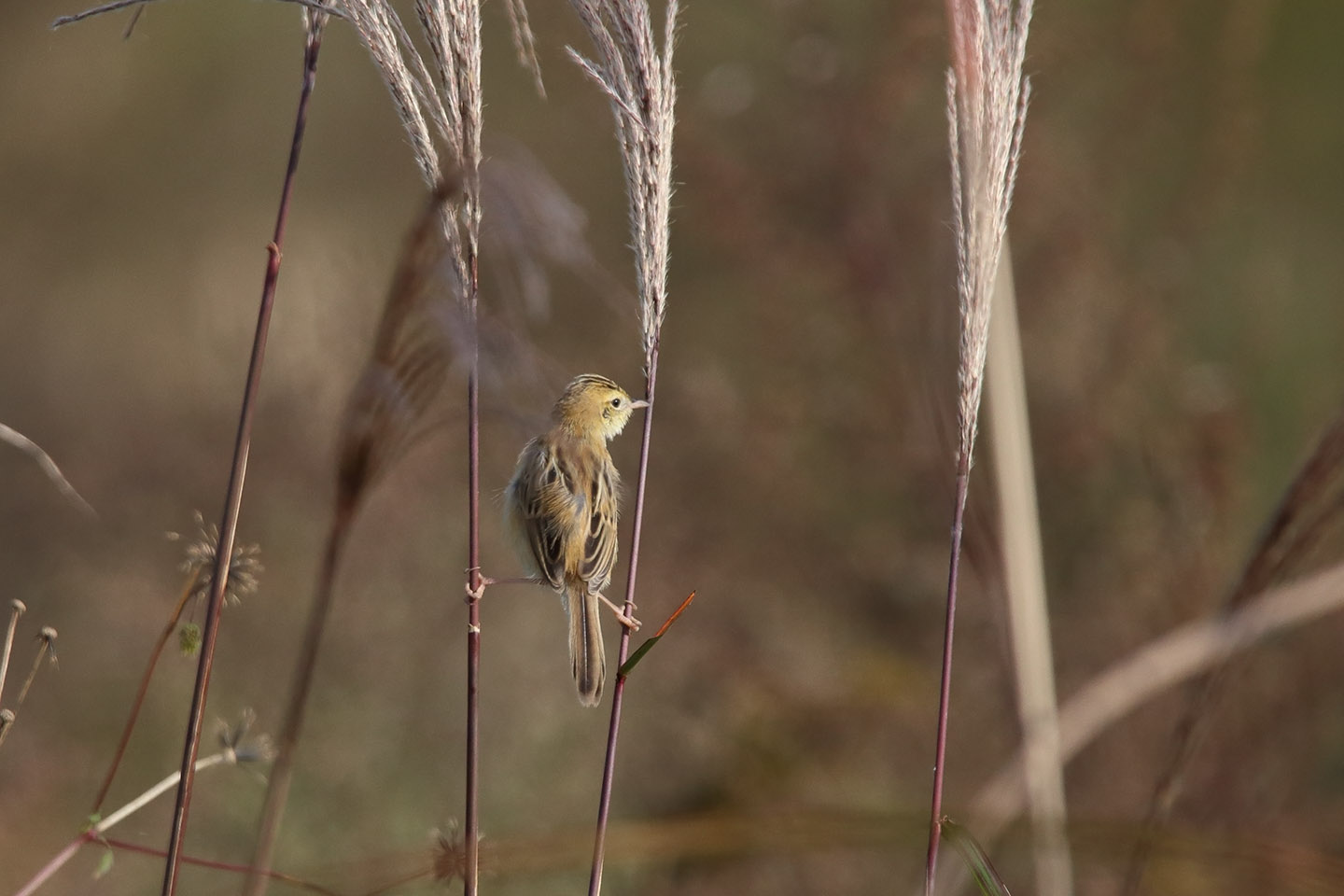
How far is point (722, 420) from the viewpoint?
6711 millimetres

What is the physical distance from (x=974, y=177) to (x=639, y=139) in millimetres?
386

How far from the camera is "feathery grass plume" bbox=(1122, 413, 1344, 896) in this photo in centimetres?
155

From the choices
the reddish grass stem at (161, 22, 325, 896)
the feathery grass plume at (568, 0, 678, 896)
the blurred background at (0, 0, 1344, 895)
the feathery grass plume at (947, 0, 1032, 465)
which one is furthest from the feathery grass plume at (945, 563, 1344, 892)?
the blurred background at (0, 0, 1344, 895)

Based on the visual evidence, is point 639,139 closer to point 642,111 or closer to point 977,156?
point 642,111

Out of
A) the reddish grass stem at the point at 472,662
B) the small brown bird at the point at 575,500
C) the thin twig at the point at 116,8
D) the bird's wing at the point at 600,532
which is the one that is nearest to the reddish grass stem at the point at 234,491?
the thin twig at the point at 116,8

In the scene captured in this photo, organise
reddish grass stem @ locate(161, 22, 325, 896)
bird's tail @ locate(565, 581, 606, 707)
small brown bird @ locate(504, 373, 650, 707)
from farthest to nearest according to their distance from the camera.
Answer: small brown bird @ locate(504, 373, 650, 707), bird's tail @ locate(565, 581, 606, 707), reddish grass stem @ locate(161, 22, 325, 896)

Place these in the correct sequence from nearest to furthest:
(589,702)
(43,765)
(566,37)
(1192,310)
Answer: (589,702) < (43,765) < (566,37) < (1192,310)

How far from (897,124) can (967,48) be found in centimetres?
548

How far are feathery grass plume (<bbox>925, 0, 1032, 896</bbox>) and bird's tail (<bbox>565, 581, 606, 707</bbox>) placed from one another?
767 mm

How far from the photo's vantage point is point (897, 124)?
671 centimetres

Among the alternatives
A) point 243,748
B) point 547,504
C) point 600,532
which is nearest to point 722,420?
point 547,504

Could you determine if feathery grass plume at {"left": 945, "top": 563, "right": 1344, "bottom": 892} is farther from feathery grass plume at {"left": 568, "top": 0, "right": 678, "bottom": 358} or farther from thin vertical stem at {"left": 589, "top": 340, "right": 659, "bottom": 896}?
feathery grass plume at {"left": 568, "top": 0, "right": 678, "bottom": 358}

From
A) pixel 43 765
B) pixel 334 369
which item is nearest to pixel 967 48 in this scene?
pixel 334 369

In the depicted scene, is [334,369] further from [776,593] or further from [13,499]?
[776,593]
